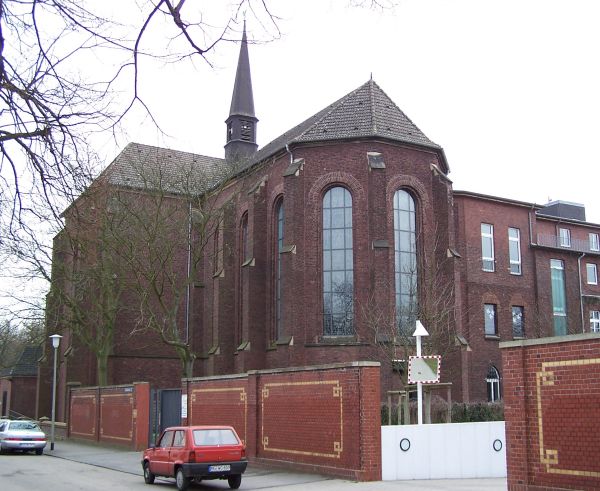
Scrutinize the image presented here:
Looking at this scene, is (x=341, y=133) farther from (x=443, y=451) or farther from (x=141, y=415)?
(x=443, y=451)

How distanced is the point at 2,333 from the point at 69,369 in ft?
61.6

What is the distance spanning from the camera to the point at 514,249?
40000mm

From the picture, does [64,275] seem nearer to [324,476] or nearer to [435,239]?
[435,239]

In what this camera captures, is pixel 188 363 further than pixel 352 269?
No

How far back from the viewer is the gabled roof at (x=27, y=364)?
51031mm

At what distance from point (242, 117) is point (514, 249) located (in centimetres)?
2120

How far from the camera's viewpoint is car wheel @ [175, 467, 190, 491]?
14820mm

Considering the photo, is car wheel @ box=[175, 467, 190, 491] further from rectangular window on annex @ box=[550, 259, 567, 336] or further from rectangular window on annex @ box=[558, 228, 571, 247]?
rectangular window on annex @ box=[558, 228, 571, 247]

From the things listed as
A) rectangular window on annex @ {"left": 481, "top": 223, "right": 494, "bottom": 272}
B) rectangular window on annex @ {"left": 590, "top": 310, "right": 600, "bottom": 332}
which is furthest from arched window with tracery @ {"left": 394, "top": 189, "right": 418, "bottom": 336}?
rectangular window on annex @ {"left": 590, "top": 310, "right": 600, "bottom": 332}

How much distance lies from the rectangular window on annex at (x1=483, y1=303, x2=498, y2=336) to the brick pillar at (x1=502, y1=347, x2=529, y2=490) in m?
26.6

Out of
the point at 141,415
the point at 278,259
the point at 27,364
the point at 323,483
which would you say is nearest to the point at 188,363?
the point at 141,415

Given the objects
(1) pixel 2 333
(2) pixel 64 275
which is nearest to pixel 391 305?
(2) pixel 64 275

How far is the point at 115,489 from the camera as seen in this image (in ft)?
50.1

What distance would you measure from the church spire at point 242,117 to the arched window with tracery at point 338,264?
778 inches
